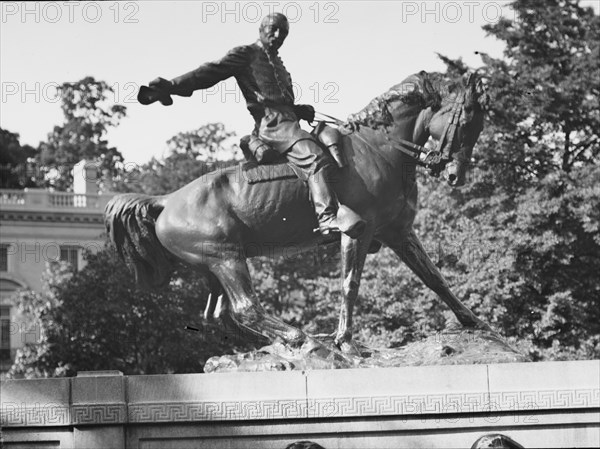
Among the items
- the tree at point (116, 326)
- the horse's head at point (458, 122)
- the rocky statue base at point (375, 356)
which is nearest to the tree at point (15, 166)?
the tree at point (116, 326)

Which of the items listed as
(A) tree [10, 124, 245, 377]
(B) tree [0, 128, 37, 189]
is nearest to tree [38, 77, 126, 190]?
(B) tree [0, 128, 37, 189]

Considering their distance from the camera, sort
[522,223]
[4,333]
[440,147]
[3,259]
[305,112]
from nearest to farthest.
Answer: [440,147]
[305,112]
[522,223]
[4,333]
[3,259]

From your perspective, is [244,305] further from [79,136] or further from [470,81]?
[79,136]

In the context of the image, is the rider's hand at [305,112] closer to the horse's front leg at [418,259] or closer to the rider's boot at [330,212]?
the rider's boot at [330,212]

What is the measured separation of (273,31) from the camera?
58.3 ft

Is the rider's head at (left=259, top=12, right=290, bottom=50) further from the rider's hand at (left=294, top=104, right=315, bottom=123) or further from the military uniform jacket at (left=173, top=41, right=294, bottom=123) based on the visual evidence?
the rider's hand at (left=294, top=104, right=315, bottom=123)

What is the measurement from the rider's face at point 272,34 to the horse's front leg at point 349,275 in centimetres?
265

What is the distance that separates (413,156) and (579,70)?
20.9m

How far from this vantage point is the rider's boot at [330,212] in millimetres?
16609

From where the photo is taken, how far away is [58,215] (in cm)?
6725

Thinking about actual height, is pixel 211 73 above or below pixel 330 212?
above

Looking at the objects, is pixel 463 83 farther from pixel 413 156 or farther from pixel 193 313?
pixel 193 313

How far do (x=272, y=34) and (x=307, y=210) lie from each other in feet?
7.43

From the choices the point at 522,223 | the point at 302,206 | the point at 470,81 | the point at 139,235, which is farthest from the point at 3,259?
the point at 470,81
